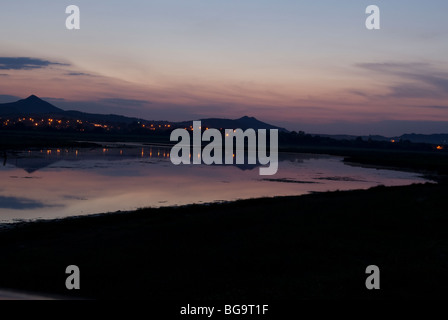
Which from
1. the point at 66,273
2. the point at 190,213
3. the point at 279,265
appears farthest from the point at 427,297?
the point at 190,213

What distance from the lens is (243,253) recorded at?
534 inches

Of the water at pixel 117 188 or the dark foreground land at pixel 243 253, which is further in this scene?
the water at pixel 117 188

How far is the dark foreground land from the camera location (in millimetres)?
10402

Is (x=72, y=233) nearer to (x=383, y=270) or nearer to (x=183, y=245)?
(x=183, y=245)

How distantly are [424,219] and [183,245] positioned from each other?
9649mm

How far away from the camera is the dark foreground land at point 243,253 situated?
410 inches

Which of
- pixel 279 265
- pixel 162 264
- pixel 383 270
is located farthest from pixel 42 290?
pixel 383 270

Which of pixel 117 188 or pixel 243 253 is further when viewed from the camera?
pixel 117 188

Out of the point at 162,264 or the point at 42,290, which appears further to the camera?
the point at 162,264

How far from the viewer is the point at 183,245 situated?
14.8m

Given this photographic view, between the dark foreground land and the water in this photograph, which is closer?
the dark foreground land
